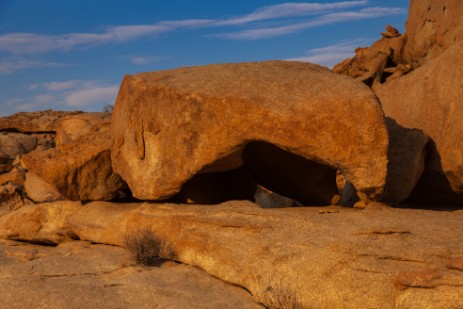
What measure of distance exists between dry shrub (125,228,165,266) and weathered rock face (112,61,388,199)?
0.66m

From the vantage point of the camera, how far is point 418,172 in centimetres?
727

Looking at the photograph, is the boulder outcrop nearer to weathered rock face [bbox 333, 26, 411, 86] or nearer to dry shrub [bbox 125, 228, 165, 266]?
dry shrub [bbox 125, 228, 165, 266]

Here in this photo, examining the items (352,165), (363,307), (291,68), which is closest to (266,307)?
(363,307)

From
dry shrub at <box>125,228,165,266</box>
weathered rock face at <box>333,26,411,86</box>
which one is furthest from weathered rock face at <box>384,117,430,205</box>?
weathered rock face at <box>333,26,411,86</box>

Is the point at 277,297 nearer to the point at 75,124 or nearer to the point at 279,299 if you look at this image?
the point at 279,299

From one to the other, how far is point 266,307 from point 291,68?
12.2ft

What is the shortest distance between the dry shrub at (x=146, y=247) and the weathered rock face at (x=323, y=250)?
0.38 feet

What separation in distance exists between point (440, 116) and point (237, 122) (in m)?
2.96

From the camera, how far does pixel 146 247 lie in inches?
272

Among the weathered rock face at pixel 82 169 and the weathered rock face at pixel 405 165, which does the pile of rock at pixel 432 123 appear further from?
the weathered rock face at pixel 82 169

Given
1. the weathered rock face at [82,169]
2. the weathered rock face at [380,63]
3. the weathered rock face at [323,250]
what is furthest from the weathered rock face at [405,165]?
the weathered rock face at [380,63]

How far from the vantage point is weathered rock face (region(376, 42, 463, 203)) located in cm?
692

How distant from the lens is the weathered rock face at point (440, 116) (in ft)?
22.7

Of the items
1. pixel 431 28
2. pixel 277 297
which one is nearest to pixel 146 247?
pixel 277 297
